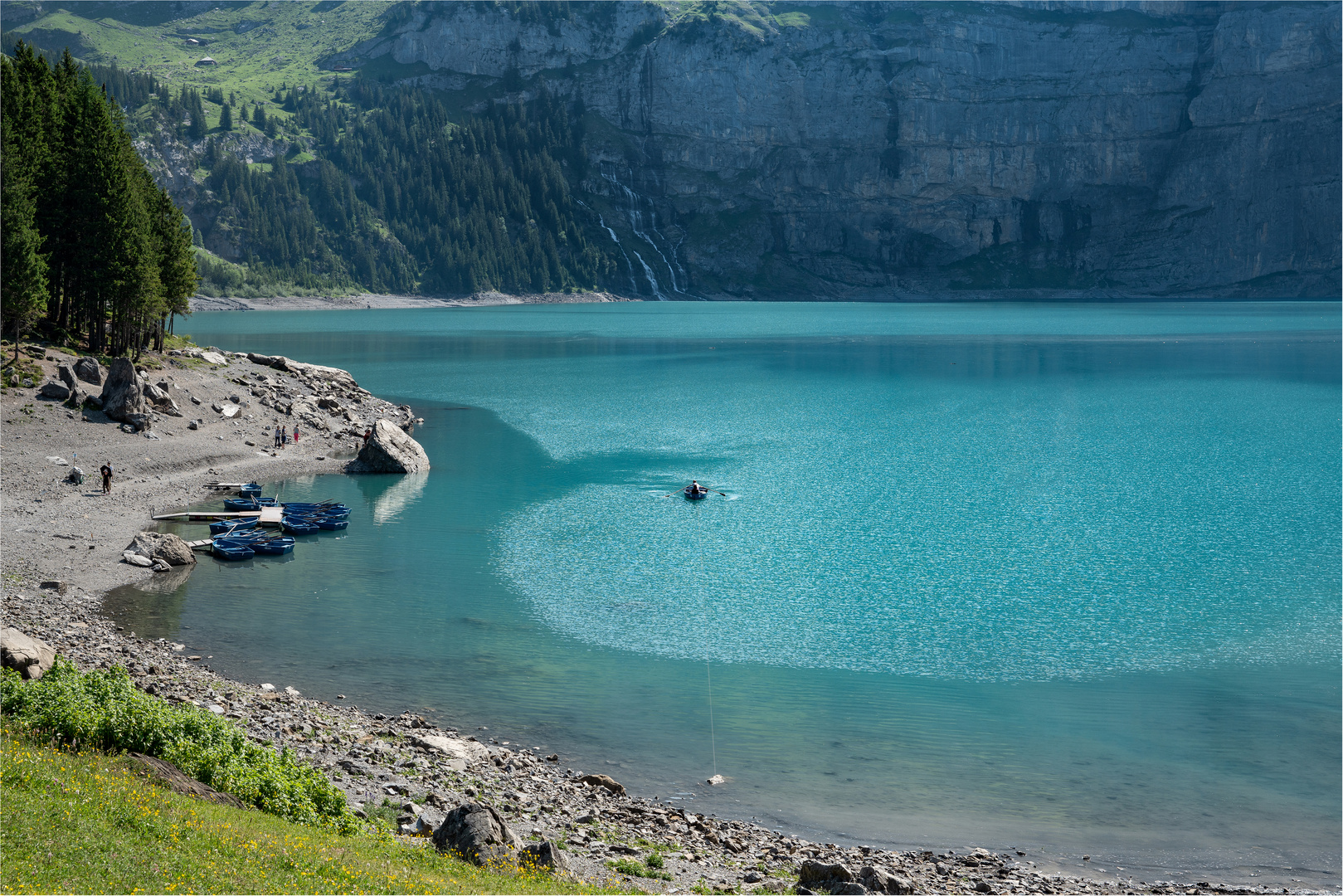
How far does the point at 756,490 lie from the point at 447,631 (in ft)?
99.2

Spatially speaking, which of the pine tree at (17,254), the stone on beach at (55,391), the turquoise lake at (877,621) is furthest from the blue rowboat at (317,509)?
the pine tree at (17,254)

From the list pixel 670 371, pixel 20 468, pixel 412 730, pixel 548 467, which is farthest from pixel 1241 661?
pixel 670 371

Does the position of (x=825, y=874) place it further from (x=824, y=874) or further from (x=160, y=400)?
Result: (x=160, y=400)

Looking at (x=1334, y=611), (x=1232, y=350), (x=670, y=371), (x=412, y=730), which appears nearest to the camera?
(x=412, y=730)

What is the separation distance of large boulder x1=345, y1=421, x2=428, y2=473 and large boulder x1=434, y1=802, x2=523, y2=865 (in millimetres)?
48661

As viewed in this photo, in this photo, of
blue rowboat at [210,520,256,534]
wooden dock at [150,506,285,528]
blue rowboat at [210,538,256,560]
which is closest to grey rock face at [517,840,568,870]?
blue rowboat at [210,538,256,560]

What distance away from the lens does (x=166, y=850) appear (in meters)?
15.3

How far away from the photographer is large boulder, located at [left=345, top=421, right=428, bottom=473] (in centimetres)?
6544

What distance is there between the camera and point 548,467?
2798 inches

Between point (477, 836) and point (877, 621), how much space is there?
2436 cm

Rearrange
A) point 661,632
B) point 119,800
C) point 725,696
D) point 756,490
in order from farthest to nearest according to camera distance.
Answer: point 756,490 → point 661,632 → point 725,696 → point 119,800

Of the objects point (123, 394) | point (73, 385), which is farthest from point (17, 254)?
point (123, 394)

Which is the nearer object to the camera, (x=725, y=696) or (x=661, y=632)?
(x=725, y=696)

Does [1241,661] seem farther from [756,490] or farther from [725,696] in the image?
[756,490]
